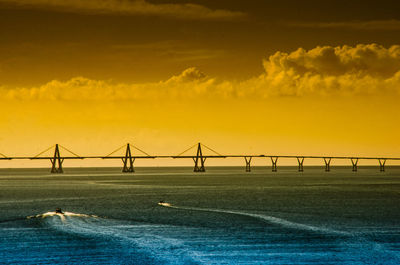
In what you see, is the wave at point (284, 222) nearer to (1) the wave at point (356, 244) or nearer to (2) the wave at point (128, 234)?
(1) the wave at point (356, 244)

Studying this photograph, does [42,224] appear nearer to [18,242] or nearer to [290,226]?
[18,242]

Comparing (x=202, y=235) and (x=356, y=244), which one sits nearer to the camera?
(x=356, y=244)

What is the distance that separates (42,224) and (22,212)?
15.2 meters

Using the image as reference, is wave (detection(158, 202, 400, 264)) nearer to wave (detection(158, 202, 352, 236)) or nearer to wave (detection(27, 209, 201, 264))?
wave (detection(158, 202, 352, 236))

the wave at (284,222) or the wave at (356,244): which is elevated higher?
the wave at (284,222)

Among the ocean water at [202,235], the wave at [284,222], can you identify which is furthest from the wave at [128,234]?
the wave at [284,222]

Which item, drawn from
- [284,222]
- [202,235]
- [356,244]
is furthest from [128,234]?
[356,244]

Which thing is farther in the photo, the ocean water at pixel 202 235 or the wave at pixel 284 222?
the wave at pixel 284 222

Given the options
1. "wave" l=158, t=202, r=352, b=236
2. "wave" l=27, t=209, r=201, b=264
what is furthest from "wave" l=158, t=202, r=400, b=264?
"wave" l=27, t=209, r=201, b=264

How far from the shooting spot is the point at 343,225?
53.8 metres

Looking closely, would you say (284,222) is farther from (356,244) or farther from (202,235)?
(356,244)

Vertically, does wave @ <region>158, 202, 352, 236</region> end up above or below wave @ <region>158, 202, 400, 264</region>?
above

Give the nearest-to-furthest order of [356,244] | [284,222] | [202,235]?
[356,244] < [202,235] < [284,222]

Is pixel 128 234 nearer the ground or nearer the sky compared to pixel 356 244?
nearer the sky
